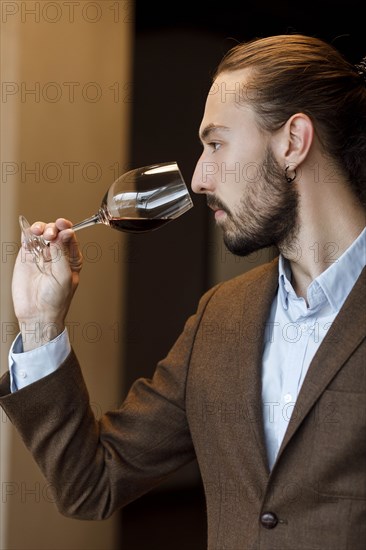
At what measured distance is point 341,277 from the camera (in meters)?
1.66

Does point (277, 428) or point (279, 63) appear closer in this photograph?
point (277, 428)

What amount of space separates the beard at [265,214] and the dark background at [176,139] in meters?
0.97

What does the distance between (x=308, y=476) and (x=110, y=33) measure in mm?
1527

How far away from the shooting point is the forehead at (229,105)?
69.3 inches

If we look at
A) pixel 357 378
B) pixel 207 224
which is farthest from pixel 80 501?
pixel 207 224

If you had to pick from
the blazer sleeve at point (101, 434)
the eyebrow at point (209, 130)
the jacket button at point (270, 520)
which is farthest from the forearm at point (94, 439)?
the eyebrow at point (209, 130)

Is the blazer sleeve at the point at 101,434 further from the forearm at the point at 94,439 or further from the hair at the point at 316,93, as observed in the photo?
the hair at the point at 316,93

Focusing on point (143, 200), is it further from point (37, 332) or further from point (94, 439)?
point (94, 439)

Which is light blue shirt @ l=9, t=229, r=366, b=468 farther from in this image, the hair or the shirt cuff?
the hair

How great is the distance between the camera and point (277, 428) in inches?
64.4

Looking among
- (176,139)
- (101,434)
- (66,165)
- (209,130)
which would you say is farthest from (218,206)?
(176,139)

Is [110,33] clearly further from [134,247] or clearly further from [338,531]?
[338,531]

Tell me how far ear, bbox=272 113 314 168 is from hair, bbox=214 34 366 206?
16 mm

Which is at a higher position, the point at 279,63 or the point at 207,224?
the point at 279,63
